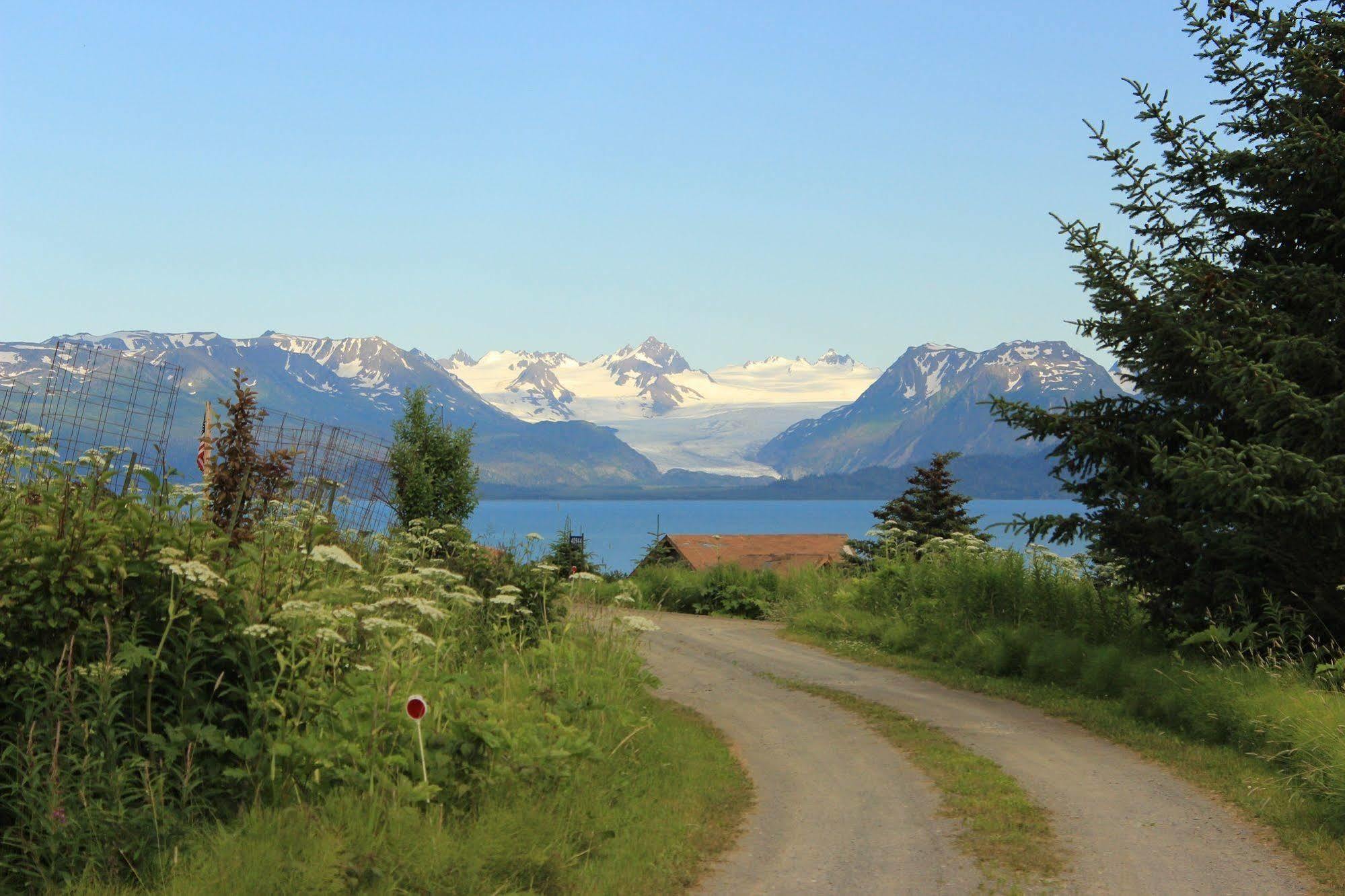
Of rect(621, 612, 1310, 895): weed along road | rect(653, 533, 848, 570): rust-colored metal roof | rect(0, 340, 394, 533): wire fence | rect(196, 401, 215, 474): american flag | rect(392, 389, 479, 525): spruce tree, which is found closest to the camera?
rect(621, 612, 1310, 895): weed along road

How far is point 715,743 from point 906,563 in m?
11.9

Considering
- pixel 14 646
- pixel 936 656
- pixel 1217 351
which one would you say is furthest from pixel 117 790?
pixel 936 656

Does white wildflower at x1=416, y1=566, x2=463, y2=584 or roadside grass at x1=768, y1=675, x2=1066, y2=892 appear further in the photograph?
white wildflower at x1=416, y1=566, x2=463, y2=584

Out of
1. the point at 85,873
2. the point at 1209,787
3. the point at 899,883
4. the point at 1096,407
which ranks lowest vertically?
the point at 85,873

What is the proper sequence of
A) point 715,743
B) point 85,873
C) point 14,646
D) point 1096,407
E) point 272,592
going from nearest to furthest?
point 85,873, point 14,646, point 272,592, point 715,743, point 1096,407

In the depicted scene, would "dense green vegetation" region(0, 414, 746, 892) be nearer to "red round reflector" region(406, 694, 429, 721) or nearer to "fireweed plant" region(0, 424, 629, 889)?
"fireweed plant" region(0, 424, 629, 889)

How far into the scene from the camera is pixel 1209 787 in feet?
32.2

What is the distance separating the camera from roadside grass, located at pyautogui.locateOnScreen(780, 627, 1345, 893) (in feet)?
26.4

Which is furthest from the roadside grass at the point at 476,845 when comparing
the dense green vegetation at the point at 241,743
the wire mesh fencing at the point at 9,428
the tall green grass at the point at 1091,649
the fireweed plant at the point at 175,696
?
the tall green grass at the point at 1091,649

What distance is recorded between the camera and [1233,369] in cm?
1185

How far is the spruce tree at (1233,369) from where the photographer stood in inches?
463

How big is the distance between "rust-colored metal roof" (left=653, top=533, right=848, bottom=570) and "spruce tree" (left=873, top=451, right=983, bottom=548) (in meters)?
2.36

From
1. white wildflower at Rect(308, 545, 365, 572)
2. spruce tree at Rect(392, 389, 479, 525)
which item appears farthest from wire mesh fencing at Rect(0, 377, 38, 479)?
spruce tree at Rect(392, 389, 479, 525)

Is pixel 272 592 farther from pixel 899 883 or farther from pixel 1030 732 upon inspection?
pixel 1030 732
